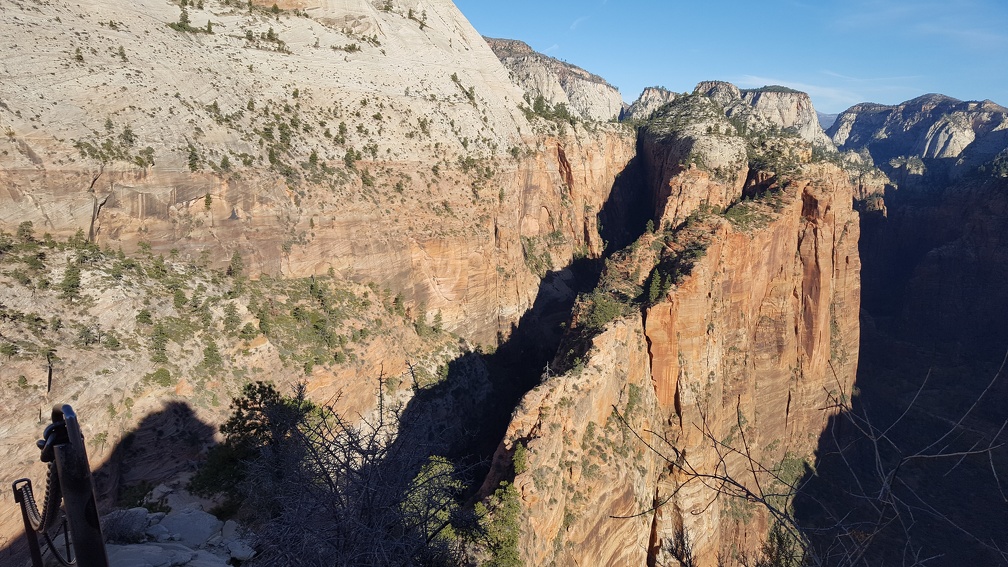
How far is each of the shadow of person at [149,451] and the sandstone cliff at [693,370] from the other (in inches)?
503

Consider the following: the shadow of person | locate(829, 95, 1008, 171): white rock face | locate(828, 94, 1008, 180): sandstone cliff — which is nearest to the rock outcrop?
locate(828, 94, 1008, 180): sandstone cliff

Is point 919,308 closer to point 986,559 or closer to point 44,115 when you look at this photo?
point 986,559

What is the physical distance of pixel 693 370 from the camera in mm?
31797

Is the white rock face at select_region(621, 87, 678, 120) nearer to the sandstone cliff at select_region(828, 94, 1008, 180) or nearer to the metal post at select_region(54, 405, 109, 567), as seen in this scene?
the sandstone cliff at select_region(828, 94, 1008, 180)

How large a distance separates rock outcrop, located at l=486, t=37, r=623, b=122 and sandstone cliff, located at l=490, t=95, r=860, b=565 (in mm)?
61202

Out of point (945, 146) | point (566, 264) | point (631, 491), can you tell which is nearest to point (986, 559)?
point (631, 491)

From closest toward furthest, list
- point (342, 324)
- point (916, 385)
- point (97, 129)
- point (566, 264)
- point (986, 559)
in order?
point (97, 129)
point (342, 324)
point (986, 559)
point (566, 264)
point (916, 385)

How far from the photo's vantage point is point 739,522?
109 ft

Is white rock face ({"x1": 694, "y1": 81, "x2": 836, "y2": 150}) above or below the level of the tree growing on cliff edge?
above

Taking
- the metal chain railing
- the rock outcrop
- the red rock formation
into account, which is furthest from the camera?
the rock outcrop

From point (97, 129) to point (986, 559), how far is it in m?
62.0

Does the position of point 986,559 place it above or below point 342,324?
below

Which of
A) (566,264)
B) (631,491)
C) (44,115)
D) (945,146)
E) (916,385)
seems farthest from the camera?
(945,146)

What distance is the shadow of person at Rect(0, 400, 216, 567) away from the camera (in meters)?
16.8
